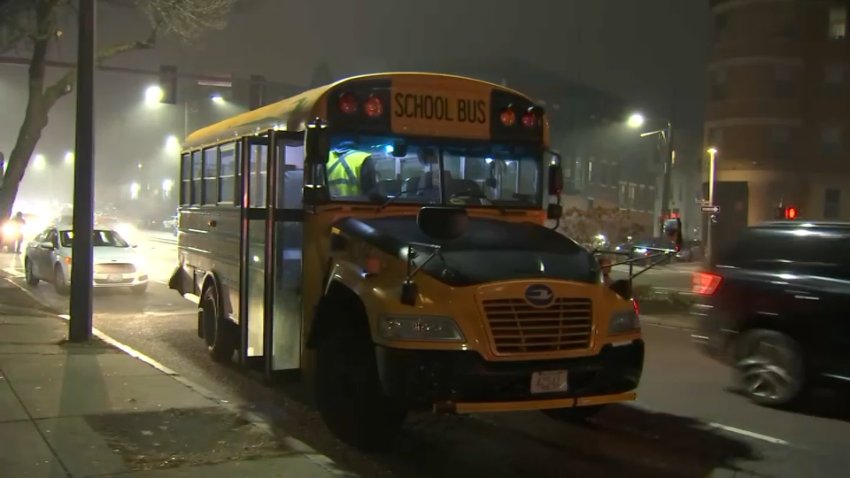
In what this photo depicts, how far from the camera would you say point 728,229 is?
1797 inches

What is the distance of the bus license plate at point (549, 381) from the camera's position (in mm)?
5500

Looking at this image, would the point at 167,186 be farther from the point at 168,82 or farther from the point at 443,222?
the point at 443,222

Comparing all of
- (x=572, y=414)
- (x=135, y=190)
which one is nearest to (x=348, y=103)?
(x=572, y=414)

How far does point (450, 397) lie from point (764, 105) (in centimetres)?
4476

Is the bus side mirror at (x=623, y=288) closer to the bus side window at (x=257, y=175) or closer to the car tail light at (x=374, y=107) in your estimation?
the car tail light at (x=374, y=107)

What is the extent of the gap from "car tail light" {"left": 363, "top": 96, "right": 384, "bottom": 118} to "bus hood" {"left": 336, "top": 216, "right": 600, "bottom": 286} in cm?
97

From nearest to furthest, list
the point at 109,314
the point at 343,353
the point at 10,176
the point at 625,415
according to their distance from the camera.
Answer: the point at 343,353, the point at 625,415, the point at 109,314, the point at 10,176

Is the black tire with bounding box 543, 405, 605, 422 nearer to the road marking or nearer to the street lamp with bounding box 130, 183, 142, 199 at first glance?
the road marking

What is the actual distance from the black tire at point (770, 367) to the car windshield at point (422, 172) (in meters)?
2.84

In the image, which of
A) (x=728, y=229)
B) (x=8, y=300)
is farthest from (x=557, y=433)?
(x=728, y=229)

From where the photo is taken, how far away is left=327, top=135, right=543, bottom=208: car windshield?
6.90 meters

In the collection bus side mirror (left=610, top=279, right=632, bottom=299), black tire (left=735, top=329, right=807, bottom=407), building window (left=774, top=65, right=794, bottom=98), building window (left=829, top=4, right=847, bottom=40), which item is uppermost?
building window (left=829, top=4, right=847, bottom=40)

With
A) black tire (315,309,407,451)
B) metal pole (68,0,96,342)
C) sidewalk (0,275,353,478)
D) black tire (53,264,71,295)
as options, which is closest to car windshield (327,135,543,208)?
black tire (315,309,407,451)

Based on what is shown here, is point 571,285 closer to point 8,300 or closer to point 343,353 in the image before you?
point 343,353
